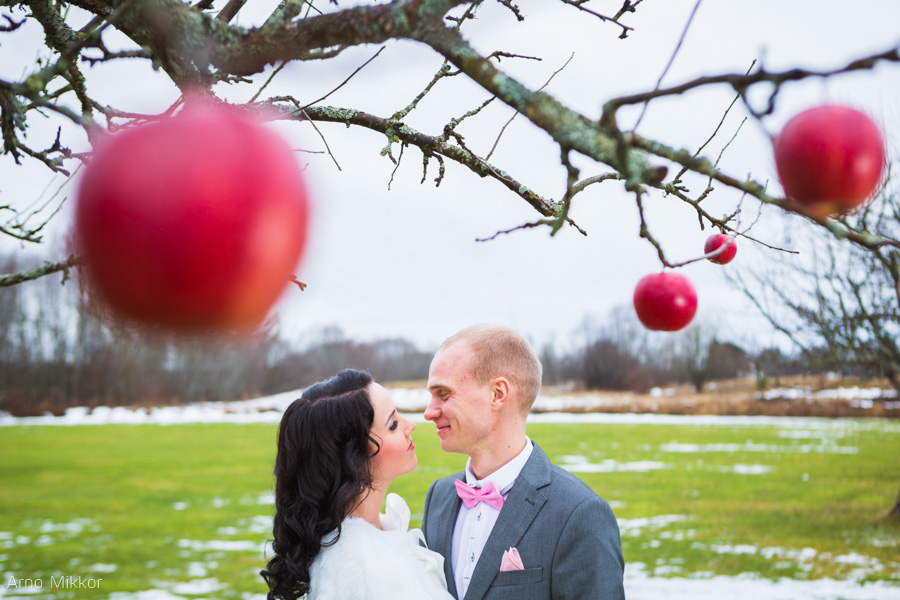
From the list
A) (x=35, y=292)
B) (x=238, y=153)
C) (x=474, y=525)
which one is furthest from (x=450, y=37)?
(x=35, y=292)

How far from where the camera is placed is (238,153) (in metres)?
0.73

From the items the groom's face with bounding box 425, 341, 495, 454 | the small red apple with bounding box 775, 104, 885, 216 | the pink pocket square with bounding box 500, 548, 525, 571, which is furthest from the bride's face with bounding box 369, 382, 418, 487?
the small red apple with bounding box 775, 104, 885, 216

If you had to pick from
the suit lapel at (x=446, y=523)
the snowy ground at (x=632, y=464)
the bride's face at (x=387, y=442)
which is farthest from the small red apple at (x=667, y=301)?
the snowy ground at (x=632, y=464)

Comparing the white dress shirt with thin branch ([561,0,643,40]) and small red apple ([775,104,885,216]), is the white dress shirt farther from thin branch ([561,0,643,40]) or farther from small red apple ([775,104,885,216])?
small red apple ([775,104,885,216])

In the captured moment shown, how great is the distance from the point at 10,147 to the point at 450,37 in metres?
0.78

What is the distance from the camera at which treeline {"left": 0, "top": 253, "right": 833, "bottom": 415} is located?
435cm

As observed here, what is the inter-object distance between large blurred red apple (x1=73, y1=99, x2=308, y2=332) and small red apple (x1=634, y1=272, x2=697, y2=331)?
4.86 feet

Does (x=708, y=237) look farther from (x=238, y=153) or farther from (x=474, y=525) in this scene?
(x=238, y=153)

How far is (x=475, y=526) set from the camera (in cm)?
276

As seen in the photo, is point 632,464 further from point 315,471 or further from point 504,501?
point 315,471

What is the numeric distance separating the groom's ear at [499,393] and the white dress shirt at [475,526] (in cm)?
21

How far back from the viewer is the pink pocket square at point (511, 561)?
245 centimetres

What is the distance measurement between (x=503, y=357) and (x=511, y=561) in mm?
823

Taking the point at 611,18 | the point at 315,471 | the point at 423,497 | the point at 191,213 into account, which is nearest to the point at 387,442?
the point at 315,471
